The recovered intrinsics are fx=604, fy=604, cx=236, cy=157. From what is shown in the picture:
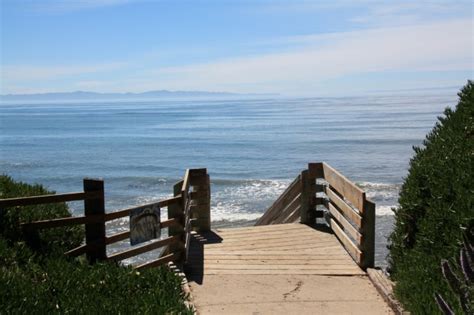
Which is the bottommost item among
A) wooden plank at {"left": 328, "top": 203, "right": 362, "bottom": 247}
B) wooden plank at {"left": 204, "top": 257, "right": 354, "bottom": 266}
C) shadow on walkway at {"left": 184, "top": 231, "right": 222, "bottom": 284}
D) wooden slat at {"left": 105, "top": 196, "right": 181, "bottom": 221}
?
wooden plank at {"left": 204, "top": 257, "right": 354, "bottom": 266}

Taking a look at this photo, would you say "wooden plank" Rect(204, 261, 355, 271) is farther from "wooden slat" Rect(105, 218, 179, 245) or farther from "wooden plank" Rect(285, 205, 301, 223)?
"wooden plank" Rect(285, 205, 301, 223)

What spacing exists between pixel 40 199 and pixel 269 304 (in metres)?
2.66

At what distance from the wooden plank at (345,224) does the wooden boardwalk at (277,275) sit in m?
0.33

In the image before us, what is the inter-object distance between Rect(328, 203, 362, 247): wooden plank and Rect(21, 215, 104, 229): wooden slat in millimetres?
3394

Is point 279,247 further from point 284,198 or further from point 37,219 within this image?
point 37,219

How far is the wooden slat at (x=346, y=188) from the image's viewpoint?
782 centimetres

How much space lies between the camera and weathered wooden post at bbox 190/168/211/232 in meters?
10.0

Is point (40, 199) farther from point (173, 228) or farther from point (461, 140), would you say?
point (461, 140)

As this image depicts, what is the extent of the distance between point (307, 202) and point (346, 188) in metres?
2.06

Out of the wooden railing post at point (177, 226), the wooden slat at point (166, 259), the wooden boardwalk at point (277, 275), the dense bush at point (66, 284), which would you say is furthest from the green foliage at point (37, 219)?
the wooden boardwalk at point (277, 275)

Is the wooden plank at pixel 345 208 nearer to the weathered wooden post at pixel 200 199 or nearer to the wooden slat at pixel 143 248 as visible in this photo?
the weathered wooden post at pixel 200 199

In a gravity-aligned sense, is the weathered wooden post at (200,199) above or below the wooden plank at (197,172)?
below

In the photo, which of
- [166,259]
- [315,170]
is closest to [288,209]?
[315,170]

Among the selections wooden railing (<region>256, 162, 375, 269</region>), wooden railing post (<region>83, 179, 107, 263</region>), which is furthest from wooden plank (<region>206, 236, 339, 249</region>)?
wooden railing post (<region>83, 179, 107, 263</region>)
